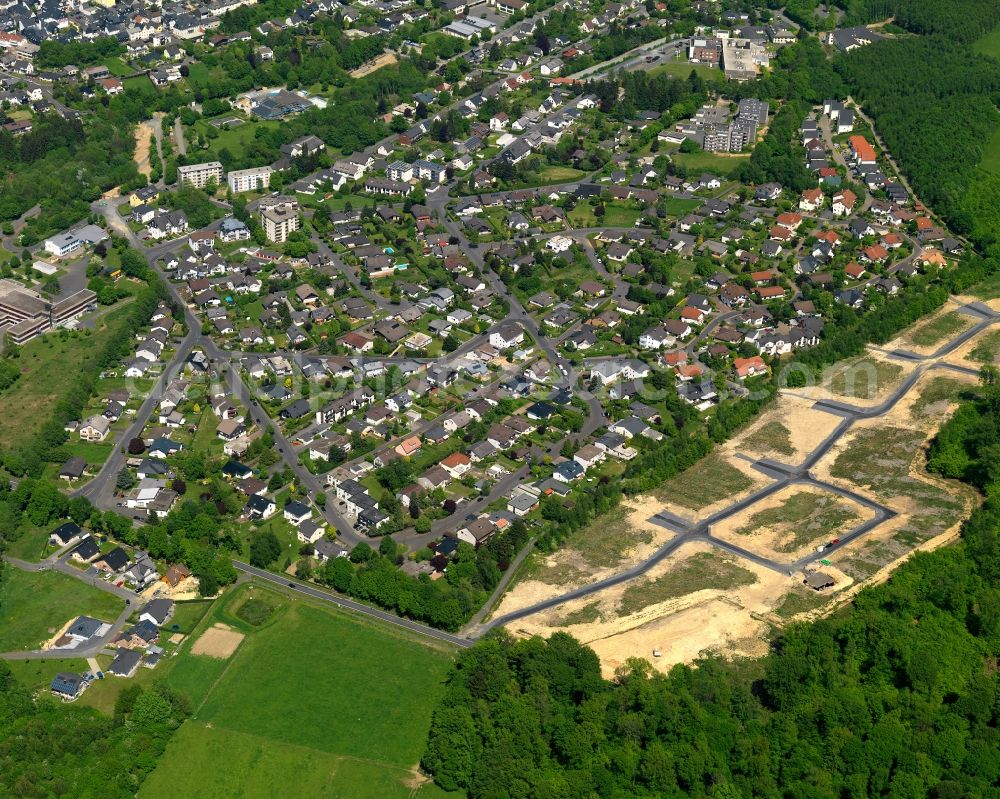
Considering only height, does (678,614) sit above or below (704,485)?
above

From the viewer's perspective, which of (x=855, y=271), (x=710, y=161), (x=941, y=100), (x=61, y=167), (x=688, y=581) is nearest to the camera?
(x=688, y=581)

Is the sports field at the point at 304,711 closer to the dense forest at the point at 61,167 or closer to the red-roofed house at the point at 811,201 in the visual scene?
the dense forest at the point at 61,167

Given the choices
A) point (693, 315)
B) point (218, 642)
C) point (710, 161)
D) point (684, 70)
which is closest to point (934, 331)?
point (693, 315)

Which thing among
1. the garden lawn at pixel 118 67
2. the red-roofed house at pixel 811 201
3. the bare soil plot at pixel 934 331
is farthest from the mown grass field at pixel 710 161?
the garden lawn at pixel 118 67

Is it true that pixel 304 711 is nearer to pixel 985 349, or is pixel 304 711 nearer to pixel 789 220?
pixel 985 349

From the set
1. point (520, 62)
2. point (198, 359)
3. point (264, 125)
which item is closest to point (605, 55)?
point (520, 62)

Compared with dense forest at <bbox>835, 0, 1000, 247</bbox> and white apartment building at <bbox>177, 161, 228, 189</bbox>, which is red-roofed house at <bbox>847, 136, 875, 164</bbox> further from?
white apartment building at <bbox>177, 161, 228, 189</bbox>
